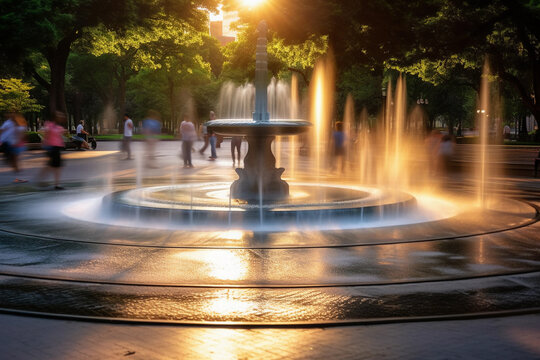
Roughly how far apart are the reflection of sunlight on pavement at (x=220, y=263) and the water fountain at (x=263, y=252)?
2 centimetres

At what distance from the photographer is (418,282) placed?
24.6 feet

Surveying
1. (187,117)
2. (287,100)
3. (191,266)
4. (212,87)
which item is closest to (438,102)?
(287,100)

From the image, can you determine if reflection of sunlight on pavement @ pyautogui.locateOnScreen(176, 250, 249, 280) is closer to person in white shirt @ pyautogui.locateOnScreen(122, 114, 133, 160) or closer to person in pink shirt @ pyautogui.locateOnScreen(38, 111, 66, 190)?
person in pink shirt @ pyautogui.locateOnScreen(38, 111, 66, 190)

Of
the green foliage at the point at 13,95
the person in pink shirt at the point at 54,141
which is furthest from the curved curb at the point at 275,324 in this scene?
the green foliage at the point at 13,95

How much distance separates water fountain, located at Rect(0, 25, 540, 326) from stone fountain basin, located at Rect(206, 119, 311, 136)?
5cm

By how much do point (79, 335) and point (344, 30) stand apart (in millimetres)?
29104

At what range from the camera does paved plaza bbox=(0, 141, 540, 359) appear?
532cm

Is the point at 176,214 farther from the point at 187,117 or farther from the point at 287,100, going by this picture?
the point at 287,100

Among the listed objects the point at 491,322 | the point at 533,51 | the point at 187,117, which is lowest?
the point at 491,322

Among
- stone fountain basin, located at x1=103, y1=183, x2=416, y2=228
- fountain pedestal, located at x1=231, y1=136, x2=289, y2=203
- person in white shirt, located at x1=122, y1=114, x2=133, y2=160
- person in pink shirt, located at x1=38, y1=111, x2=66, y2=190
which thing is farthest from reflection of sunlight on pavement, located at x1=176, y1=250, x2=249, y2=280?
person in white shirt, located at x1=122, y1=114, x2=133, y2=160

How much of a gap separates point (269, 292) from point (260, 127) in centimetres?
775

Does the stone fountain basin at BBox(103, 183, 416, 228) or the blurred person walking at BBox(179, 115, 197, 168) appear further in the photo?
the blurred person walking at BBox(179, 115, 197, 168)

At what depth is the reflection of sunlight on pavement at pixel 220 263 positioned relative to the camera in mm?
7910

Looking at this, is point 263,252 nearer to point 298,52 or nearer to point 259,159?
point 259,159
